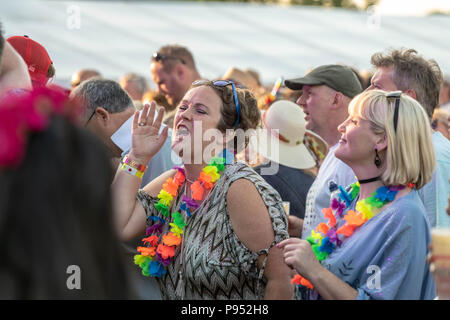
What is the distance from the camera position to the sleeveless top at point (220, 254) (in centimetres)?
276

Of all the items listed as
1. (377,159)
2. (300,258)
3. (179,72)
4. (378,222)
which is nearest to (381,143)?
(377,159)

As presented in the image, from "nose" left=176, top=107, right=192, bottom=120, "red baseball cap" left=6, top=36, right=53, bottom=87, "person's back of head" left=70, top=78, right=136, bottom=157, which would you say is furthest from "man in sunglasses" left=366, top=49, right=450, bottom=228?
"red baseball cap" left=6, top=36, right=53, bottom=87

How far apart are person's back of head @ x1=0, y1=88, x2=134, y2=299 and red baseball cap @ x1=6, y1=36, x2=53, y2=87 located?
2589 millimetres

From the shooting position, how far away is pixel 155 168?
163 inches

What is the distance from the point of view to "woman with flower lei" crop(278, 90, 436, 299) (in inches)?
98.5

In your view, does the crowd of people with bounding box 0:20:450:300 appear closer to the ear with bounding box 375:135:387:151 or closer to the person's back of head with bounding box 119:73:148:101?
the ear with bounding box 375:135:387:151

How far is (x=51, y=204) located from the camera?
1.14 m

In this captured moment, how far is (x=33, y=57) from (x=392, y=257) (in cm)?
233

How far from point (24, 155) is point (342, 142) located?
190 cm

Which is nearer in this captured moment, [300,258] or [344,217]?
[300,258]

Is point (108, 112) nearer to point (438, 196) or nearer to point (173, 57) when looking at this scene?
point (438, 196)

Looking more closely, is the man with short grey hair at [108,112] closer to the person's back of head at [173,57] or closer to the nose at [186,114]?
the nose at [186,114]

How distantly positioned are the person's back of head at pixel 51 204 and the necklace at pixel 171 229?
70.1 inches
